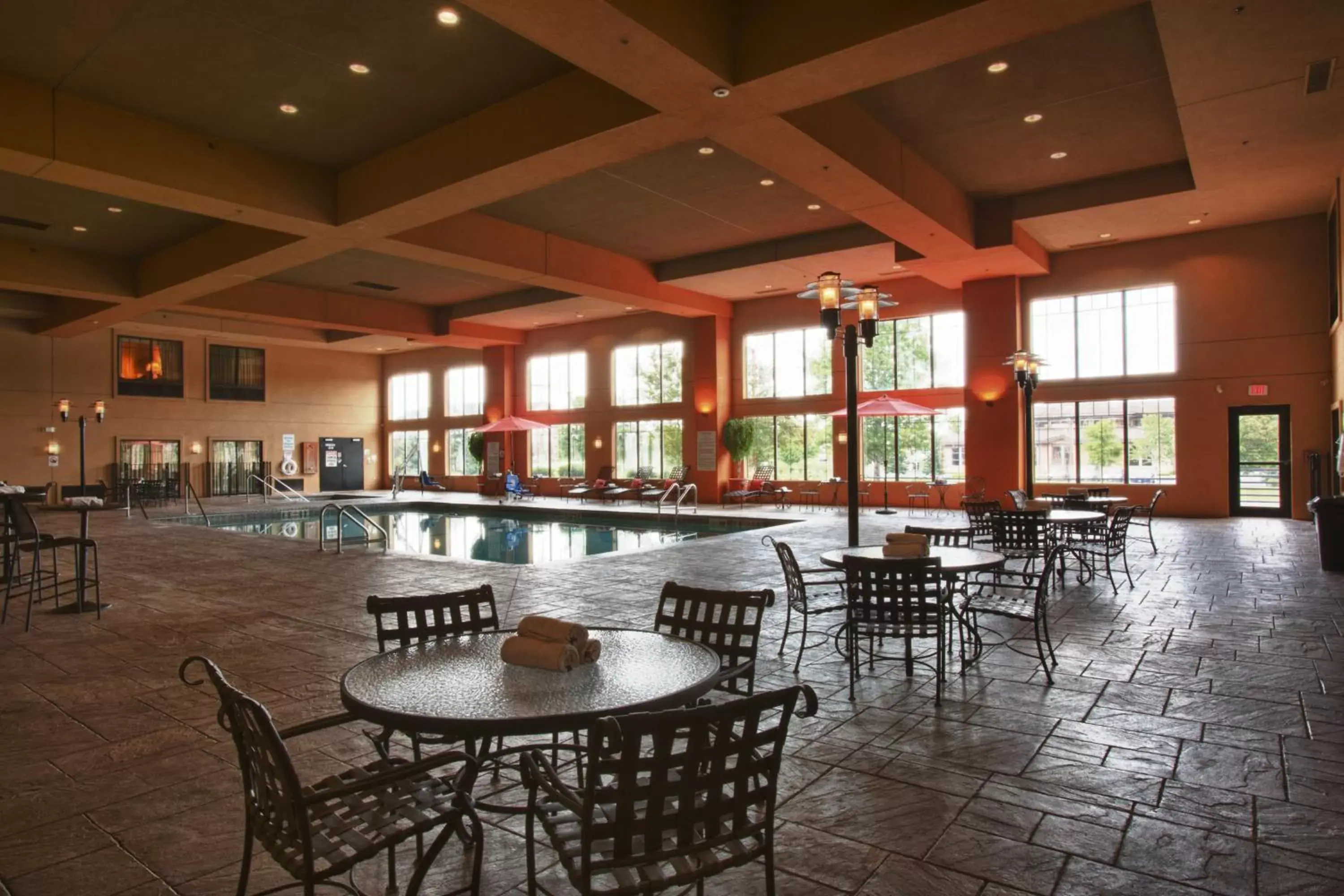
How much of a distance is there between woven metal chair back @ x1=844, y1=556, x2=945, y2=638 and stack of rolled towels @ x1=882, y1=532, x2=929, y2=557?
0.16 meters

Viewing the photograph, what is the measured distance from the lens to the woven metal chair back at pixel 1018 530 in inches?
248

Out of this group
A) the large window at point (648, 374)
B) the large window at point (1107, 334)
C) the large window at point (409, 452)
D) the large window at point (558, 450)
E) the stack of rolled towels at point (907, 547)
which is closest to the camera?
the stack of rolled towels at point (907, 547)

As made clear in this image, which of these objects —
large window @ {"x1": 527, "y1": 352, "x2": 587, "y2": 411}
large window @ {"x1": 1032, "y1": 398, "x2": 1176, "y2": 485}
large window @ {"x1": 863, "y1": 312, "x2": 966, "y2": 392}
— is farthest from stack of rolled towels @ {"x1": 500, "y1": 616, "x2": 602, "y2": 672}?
large window @ {"x1": 527, "y1": 352, "x2": 587, "y2": 411}

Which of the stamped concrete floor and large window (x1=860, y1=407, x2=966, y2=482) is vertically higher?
large window (x1=860, y1=407, x2=966, y2=482)

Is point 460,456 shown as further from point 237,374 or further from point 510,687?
point 510,687

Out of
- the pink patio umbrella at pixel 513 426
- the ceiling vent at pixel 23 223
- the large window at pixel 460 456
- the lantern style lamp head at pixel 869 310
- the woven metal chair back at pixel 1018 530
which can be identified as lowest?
the woven metal chair back at pixel 1018 530

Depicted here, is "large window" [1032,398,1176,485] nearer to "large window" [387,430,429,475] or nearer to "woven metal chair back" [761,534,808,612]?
"woven metal chair back" [761,534,808,612]

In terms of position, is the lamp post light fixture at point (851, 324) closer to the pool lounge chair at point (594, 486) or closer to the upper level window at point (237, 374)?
the pool lounge chair at point (594, 486)

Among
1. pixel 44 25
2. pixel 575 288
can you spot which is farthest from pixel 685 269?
pixel 44 25

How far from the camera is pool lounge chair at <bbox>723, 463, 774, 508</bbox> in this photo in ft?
56.6

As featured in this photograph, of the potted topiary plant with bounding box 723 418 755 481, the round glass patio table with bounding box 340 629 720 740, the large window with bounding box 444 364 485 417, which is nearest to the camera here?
the round glass patio table with bounding box 340 629 720 740

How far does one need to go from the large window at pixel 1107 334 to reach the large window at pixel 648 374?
8153mm

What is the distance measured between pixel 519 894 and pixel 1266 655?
4.63 m

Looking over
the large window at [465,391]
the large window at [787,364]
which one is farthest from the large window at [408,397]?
the large window at [787,364]
